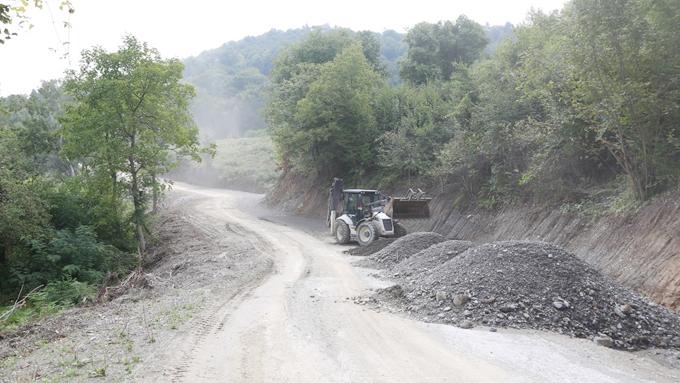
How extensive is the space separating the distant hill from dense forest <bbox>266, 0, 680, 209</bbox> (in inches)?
1608

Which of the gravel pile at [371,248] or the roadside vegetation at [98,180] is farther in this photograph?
the gravel pile at [371,248]

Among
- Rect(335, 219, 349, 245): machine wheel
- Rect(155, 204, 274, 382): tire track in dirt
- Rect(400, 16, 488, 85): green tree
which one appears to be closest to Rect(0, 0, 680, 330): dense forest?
Rect(335, 219, 349, 245): machine wheel

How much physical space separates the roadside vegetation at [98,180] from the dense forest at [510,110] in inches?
421

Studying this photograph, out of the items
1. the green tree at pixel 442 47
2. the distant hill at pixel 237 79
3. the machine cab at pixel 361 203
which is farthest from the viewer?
the distant hill at pixel 237 79

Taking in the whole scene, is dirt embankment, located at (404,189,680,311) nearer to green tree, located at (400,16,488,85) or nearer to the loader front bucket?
the loader front bucket

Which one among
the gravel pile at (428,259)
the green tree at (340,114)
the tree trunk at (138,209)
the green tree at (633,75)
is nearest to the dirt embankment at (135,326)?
the tree trunk at (138,209)

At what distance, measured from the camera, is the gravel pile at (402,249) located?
58.4 feet

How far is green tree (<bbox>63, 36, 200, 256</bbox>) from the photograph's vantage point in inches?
846

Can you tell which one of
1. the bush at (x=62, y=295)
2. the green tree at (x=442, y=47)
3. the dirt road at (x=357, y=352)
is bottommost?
the bush at (x=62, y=295)

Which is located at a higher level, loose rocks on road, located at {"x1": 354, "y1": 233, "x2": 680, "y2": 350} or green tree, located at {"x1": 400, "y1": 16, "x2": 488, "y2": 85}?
green tree, located at {"x1": 400, "y1": 16, "x2": 488, "y2": 85}

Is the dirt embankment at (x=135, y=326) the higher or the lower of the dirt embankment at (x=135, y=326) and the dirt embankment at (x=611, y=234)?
the lower

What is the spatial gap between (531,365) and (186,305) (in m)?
7.28

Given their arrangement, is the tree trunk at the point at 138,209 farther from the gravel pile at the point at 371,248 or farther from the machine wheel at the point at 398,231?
the machine wheel at the point at 398,231

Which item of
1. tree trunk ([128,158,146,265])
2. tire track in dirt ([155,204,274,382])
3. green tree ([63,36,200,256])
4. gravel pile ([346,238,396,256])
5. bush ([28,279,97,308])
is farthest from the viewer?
tree trunk ([128,158,146,265])
